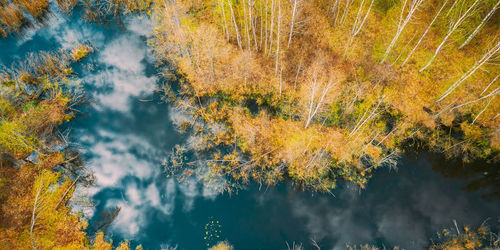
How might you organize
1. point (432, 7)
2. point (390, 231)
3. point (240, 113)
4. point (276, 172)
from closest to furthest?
point (390, 231), point (276, 172), point (240, 113), point (432, 7)

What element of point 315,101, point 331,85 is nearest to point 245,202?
point 315,101

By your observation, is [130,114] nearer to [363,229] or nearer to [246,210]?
[246,210]

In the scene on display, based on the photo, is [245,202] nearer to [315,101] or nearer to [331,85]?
[315,101]

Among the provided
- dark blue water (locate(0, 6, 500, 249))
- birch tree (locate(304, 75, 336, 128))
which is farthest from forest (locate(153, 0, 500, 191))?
dark blue water (locate(0, 6, 500, 249))

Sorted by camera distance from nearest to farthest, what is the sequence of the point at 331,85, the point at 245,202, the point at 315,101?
the point at 331,85 < the point at 245,202 < the point at 315,101

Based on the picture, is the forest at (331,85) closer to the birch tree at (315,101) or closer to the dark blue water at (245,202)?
the birch tree at (315,101)

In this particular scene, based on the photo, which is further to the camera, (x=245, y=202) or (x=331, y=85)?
(x=245, y=202)

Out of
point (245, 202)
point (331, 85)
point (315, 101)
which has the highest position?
point (331, 85)

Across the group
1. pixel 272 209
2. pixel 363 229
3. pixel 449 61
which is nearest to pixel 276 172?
pixel 272 209

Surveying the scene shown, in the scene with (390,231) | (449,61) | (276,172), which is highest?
(449,61)

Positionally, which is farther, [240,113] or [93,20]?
[93,20]
